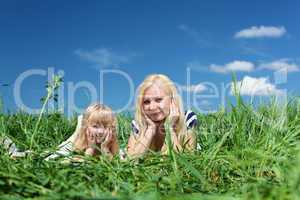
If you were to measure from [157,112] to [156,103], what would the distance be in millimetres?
119

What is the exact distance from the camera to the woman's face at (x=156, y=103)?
4652mm

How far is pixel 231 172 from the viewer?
2465mm

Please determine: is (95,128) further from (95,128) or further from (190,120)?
(190,120)

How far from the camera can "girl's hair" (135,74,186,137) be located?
4760mm

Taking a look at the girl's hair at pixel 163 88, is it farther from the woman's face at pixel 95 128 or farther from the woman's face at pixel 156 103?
the woman's face at pixel 95 128

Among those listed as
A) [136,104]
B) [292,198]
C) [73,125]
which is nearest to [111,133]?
[136,104]

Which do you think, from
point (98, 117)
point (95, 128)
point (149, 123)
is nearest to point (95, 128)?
point (95, 128)

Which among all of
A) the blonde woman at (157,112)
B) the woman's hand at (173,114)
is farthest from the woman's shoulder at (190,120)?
the woman's hand at (173,114)

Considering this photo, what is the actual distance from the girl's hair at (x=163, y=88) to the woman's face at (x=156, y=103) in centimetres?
4

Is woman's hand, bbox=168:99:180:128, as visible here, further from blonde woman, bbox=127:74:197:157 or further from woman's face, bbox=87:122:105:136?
woman's face, bbox=87:122:105:136

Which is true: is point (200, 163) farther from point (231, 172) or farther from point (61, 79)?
point (61, 79)

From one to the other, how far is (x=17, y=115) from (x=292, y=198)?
4.94m

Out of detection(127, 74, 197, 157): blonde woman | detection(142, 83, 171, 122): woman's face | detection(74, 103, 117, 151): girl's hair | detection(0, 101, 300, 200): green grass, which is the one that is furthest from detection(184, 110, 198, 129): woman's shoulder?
detection(0, 101, 300, 200): green grass

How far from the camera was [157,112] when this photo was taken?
464 centimetres
